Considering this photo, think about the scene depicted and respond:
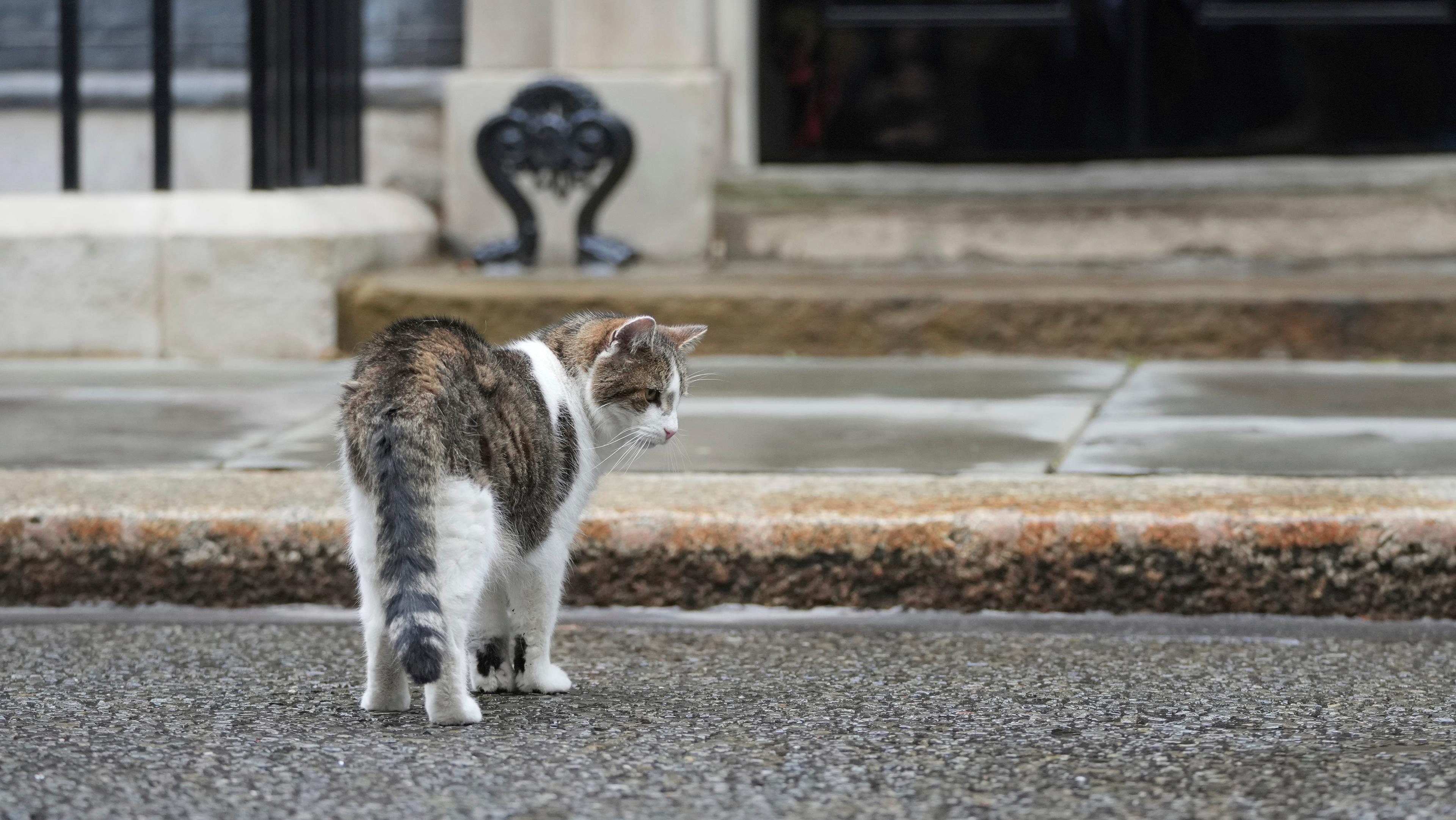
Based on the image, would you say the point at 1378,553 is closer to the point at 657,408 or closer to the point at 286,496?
the point at 657,408

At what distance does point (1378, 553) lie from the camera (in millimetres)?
3602

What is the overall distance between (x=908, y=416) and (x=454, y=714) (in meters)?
2.56

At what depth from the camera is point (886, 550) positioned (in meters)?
3.68

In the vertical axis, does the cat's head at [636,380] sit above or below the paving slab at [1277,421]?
above

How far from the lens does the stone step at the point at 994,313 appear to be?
20.3ft

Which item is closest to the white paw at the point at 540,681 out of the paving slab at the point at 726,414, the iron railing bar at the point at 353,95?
the paving slab at the point at 726,414

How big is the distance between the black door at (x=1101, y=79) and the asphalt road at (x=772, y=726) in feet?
13.6

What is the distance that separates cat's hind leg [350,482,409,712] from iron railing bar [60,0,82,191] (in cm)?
439

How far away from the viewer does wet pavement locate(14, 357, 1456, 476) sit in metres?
4.44

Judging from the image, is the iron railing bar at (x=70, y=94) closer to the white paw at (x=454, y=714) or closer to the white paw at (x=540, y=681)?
the white paw at (x=540, y=681)

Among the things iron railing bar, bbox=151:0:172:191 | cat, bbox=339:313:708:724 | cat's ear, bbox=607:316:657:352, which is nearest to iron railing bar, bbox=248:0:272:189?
iron railing bar, bbox=151:0:172:191

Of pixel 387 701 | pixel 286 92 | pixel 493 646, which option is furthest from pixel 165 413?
pixel 387 701

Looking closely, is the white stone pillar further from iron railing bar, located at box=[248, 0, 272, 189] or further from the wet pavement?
the wet pavement

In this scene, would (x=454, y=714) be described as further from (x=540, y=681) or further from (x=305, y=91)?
(x=305, y=91)
